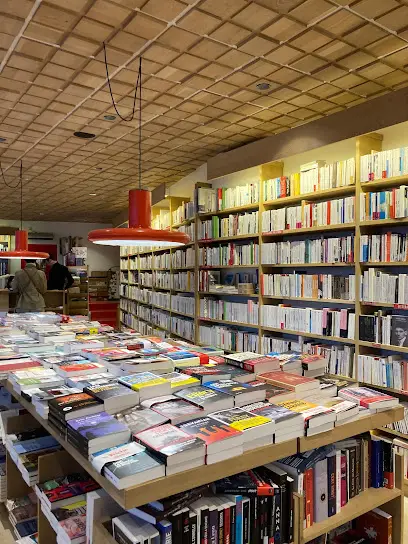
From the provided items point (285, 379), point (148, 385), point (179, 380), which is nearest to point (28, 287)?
point (179, 380)

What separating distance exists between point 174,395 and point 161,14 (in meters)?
2.29

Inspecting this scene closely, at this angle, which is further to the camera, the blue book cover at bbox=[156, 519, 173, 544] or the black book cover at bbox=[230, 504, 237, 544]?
the black book cover at bbox=[230, 504, 237, 544]

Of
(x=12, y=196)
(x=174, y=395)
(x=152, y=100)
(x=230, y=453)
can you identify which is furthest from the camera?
(x=12, y=196)

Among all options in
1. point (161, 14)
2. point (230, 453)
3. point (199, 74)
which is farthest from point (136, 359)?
point (199, 74)

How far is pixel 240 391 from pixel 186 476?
0.63 m

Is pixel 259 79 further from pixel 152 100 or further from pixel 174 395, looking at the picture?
pixel 174 395

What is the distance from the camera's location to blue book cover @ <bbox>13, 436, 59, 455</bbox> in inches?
95.5

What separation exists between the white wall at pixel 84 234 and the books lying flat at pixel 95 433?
1225 centimetres

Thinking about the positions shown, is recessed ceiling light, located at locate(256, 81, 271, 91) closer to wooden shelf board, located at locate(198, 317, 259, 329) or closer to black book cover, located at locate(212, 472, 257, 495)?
wooden shelf board, located at locate(198, 317, 259, 329)

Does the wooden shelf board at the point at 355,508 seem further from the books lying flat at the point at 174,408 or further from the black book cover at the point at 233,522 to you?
the books lying flat at the point at 174,408

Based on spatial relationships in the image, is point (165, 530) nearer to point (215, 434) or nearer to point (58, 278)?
point (215, 434)

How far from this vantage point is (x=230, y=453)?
163 centimetres

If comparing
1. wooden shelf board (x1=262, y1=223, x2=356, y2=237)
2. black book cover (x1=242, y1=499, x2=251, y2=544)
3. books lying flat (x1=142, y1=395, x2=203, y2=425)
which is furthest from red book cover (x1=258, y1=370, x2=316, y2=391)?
wooden shelf board (x1=262, y1=223, x2=356, y2=237)

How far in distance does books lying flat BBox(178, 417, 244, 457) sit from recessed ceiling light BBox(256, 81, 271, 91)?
3.06 m
